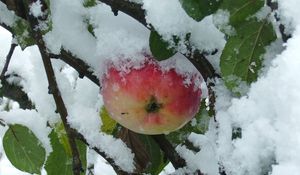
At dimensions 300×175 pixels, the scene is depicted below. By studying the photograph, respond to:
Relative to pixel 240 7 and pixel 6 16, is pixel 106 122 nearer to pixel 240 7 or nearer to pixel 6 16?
pixel 6 16

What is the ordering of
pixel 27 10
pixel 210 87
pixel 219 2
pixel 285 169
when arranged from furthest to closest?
pixel 27 10, pixel 210 87, pixel 219 2, pixel 285 169

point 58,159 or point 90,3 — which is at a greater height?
point 90,3

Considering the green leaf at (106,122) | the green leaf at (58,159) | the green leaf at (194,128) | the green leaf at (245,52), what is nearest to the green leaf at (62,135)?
the green leaf at (58,159)

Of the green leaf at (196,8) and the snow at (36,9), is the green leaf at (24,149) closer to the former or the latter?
the snow at (36,9)

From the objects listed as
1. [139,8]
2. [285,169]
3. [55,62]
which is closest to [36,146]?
[55,62]

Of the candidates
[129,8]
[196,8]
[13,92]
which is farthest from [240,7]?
[13,92]

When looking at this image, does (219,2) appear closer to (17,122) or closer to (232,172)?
(232,172)
